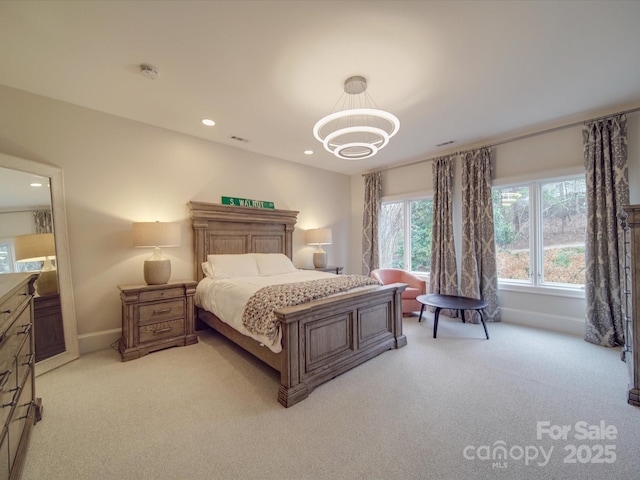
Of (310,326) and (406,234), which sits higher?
(406,234)

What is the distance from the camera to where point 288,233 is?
4.76m

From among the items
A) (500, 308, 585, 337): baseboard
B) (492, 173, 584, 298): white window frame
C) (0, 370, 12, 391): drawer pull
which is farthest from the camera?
(492, 173, 584, 298): white window frame

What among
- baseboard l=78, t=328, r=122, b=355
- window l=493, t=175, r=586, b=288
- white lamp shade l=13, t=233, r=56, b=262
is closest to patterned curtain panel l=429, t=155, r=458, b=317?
window l=493, t=175, r=586, b=288

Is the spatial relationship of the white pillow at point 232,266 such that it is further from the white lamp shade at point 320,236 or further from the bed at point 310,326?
the white lamp shade at point 320,236

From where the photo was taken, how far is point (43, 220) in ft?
8.49

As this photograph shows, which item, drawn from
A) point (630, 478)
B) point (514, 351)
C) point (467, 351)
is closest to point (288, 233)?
point (467, 351)

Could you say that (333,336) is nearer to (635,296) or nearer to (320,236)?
(635,296)

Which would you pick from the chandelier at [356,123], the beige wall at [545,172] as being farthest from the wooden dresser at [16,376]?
the beige wall at [545,172]

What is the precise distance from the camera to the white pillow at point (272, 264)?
3.94 meters

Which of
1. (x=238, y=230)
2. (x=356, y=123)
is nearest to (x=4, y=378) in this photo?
Result: (x=238, y=230)

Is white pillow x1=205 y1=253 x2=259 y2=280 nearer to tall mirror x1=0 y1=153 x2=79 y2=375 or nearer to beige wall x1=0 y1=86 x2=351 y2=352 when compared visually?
beige wall x1=0 y1=86 x2=351 y2=352

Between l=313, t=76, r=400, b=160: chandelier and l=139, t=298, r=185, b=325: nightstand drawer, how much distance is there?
2.48 meters

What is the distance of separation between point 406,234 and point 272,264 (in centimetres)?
274

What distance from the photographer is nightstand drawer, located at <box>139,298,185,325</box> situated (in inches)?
112
